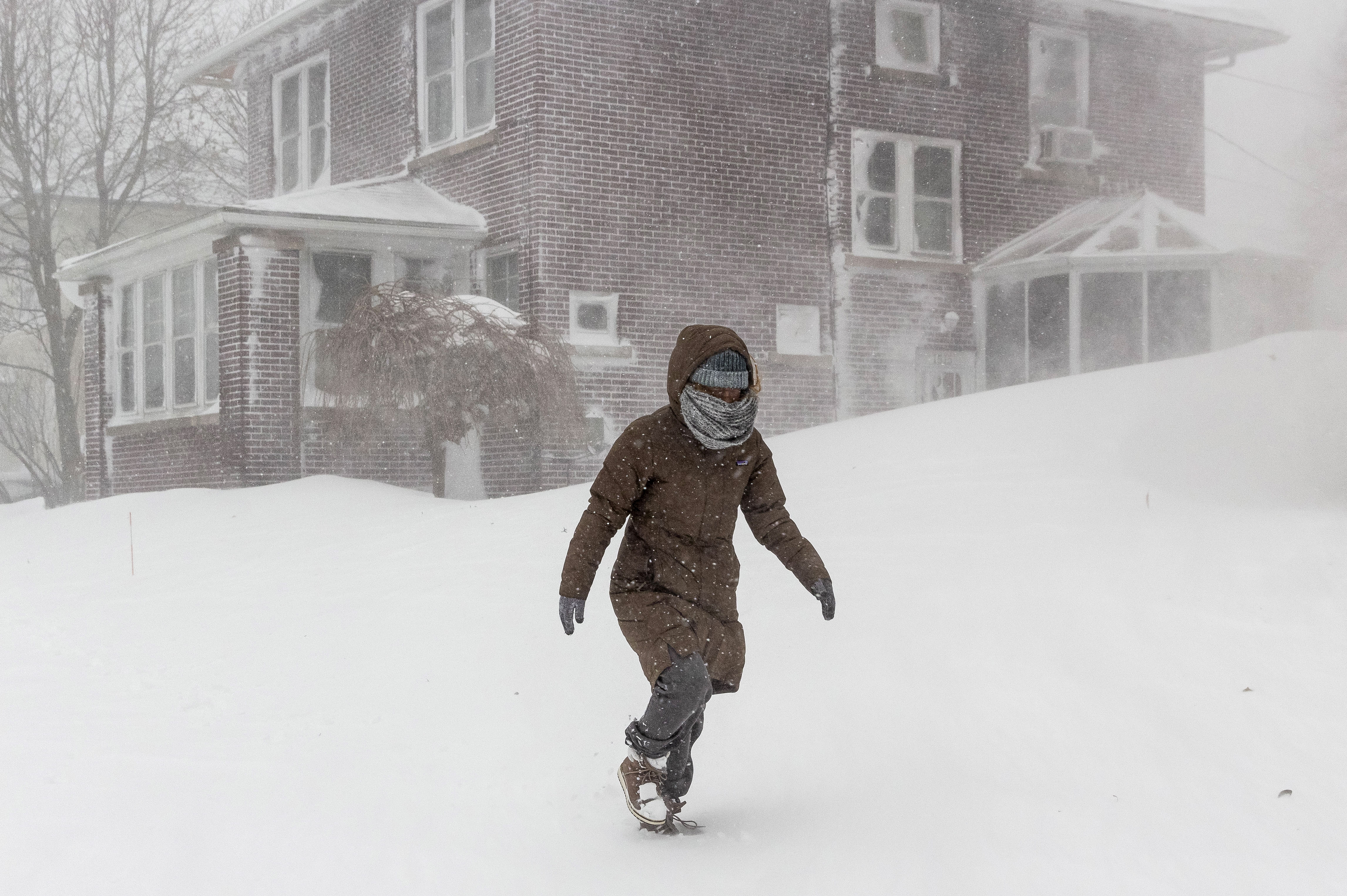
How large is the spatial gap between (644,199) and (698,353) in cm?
1131

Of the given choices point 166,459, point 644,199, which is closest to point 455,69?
point 644,199

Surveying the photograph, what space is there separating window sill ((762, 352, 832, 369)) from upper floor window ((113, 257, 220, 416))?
6.28m

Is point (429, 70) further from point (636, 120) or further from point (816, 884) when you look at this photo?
point (816, 884)

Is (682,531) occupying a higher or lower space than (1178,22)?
lower

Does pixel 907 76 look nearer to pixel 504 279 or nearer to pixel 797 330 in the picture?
pixel 797 330

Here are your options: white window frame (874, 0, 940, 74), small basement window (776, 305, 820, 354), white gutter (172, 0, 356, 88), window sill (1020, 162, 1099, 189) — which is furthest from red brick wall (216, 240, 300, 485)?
window sill (1020, 162, 1099, 189)

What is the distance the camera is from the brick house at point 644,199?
14906 mm

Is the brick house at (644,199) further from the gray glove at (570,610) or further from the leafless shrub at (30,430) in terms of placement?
the gray glove at (570,610)

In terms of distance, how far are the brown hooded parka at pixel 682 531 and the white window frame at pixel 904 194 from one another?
1258 centimetres

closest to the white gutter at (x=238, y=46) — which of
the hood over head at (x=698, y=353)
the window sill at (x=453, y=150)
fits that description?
the window sill at (x=453, y=150)

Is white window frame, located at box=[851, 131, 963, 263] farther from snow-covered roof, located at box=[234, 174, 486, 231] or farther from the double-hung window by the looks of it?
the double-hung window

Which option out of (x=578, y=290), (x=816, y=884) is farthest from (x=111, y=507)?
(x=816, y=884)

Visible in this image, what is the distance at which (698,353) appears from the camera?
14.5ft

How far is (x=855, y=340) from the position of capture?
16.8 meters
